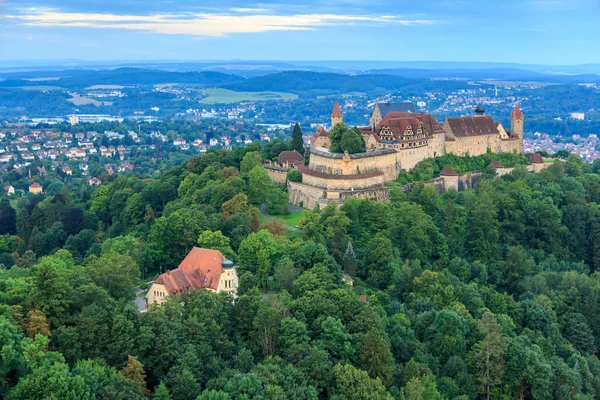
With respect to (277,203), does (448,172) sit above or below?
above

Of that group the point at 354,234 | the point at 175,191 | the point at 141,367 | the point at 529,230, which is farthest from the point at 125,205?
the point at 141,367

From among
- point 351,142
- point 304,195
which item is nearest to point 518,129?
point 351,142

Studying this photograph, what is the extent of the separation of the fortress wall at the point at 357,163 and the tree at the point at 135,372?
143 ft

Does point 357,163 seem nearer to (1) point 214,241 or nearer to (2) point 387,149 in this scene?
(2) point 387,149

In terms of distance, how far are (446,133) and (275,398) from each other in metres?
59.1

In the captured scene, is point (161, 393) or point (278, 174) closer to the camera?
point (161, 393)

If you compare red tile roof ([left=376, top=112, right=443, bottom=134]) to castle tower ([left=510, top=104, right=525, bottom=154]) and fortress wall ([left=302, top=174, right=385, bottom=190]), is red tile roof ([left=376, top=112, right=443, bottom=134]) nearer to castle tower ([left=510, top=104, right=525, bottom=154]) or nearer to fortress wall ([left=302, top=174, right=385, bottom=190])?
fortress wall ([left=302, top=174, right=385, bottom=190])

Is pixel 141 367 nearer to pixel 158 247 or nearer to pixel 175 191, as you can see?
pixel 158 247

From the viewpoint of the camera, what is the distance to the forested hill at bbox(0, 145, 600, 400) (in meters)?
37.9

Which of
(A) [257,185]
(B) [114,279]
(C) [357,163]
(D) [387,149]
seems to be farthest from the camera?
(D) [387,149]

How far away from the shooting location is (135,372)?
36.4m

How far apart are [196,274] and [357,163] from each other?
31703 mm

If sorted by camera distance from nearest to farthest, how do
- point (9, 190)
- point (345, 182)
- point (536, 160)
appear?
point (345, 182) < point (536, 160) < point (9, 190)

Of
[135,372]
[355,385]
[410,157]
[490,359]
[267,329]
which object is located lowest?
[490,359]
